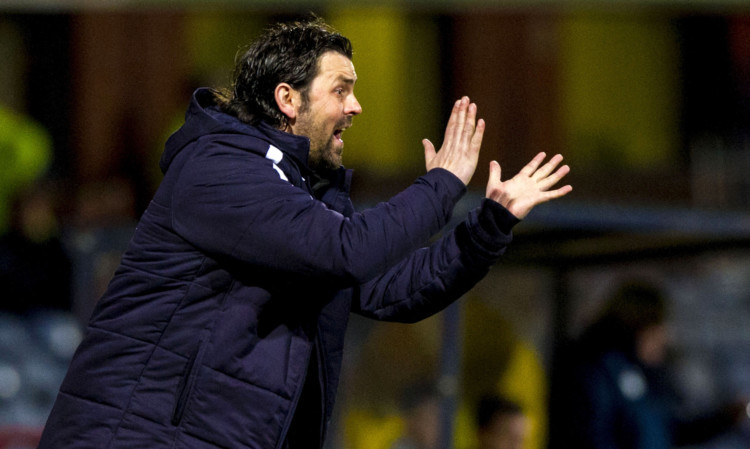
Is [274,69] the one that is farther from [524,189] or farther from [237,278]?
[524,189]

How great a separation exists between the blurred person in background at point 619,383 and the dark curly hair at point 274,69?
9.13ft

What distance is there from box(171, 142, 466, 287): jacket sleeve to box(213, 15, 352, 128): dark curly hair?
0.24 m

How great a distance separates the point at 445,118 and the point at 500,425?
5333 mm

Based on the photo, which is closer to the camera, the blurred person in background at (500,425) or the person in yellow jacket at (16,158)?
the blurred person in background at (500,425)

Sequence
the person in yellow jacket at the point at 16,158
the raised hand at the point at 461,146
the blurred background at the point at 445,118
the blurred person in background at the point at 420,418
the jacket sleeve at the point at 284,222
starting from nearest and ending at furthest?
1. the jacket sleeve at the point at 284,222
2. the raised hand at the point at 461,146
3. the blurred person in background at the point at 420,418
4. the blurred background at the point at 445,118
5. the person in yellow jacket at the point at 16,158

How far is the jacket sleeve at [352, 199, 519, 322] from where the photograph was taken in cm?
288

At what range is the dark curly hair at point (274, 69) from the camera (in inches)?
117

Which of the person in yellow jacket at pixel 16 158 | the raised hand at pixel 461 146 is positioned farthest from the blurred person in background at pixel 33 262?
the raised hand at pixel 461 146

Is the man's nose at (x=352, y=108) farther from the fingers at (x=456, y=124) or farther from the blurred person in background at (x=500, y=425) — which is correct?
the blurred person in background at (x=500, y=425)

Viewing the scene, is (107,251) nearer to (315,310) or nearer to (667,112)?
(315,310)

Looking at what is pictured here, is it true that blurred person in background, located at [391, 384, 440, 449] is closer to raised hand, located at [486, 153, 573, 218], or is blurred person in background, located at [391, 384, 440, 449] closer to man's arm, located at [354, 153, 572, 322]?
man's arm, located at [354, 153, 572, 322]

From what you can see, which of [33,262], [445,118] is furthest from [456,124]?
[445,118]

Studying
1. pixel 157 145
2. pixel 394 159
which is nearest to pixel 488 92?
pixel 394 159

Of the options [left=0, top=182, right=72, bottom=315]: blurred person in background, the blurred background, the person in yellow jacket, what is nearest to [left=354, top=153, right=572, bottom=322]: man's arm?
the blurred background
